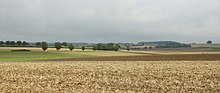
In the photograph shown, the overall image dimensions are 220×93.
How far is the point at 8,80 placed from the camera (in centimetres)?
2198

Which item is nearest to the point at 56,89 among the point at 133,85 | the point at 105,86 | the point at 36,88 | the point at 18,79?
the point at 36,88

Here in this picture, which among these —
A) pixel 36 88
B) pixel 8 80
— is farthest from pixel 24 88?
pixel 8 80

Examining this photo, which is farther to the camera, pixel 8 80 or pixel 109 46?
pixel 109 46

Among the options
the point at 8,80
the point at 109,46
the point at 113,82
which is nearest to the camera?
the point at 113,82

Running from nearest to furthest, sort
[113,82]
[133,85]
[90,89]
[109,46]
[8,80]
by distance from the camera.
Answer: [90,89]
[133,85]
[113,82]
[8,80]
[109,46]

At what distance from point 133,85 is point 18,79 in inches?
343

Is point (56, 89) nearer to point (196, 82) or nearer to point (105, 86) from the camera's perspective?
point (105, 86)

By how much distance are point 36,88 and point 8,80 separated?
5108mm

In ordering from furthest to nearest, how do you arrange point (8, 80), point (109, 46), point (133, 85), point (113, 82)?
point (109, 46), point (8, 80), point (113, 82), point (133, 85)

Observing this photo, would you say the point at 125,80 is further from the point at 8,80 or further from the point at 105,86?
the point at 8,80

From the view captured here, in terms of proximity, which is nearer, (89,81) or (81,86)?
(81,86)

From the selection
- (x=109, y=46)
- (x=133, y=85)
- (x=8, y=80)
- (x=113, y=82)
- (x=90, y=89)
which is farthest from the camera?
(x=109, y=46)

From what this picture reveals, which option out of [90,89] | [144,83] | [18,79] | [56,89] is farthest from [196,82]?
[18,79]

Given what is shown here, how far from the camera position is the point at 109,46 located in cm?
12169
